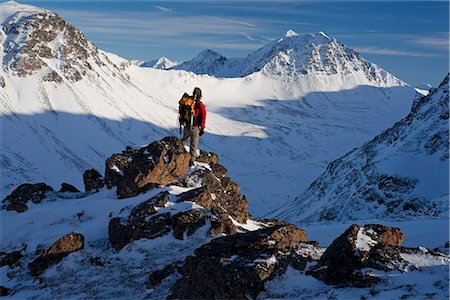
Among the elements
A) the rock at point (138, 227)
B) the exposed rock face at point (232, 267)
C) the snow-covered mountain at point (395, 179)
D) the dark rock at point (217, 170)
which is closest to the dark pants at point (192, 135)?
the dark rock at point (217, 170)

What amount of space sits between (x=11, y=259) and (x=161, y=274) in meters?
7.30

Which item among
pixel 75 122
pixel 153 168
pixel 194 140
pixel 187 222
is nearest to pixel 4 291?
pixel 187 222

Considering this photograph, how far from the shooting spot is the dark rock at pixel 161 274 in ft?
47.2

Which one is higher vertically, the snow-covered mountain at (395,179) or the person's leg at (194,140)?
the person's leg at (194,140)

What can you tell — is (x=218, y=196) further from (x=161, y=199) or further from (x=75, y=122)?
(x=75, y=122)

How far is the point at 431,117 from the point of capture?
8369 centimetres

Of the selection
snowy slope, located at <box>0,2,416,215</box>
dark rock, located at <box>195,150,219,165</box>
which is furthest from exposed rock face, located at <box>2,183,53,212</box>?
snowy slope, located at <box>0,2,416,215</box>

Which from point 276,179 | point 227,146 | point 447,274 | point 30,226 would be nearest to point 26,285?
point 30,226

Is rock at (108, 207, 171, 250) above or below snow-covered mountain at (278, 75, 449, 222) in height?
above

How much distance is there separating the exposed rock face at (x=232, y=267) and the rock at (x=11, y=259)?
8.31 meters

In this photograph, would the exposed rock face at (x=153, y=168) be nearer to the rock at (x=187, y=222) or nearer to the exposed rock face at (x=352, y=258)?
the rock at (x=187, y=222)

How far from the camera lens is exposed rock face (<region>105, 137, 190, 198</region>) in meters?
24.1

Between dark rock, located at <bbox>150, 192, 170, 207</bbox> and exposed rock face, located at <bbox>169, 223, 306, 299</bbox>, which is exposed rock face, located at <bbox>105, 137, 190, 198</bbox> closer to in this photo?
dark rock, located at <bbox>150, 192, 170, 207</bbox>

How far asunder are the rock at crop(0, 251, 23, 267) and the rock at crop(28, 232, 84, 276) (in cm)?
135
